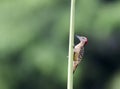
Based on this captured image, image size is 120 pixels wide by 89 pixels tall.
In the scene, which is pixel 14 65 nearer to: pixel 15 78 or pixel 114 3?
pixel 15 78

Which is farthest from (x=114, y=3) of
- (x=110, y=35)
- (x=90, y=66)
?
(x=90, y=66)

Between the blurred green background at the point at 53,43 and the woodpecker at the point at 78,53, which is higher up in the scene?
the woodpecker at the point at 78,53

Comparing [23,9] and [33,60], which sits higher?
[23,9]

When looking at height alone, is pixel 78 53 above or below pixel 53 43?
above

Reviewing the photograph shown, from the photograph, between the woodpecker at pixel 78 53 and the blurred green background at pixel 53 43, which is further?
the blurred green background at pixel 53 43

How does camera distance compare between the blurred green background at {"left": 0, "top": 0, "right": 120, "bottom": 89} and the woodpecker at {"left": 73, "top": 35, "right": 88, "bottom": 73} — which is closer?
the woodpecker at {"left": 73, "top": 35, "right": 88, "bottom": 73}

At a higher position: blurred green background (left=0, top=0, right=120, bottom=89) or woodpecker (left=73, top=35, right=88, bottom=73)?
woodpecker (left=73, top=35, right=88, bottom=73)

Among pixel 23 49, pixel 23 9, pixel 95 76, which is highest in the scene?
pixel 23 9

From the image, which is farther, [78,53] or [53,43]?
[53,43]
